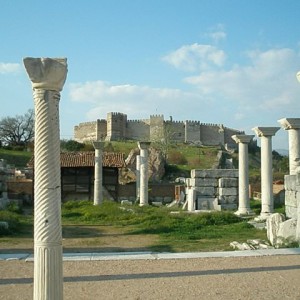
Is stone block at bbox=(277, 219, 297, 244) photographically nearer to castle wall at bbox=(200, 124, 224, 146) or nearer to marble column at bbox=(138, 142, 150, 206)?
marble column at bbox=(138, 142, 150, 206)

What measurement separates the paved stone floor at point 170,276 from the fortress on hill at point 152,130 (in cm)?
8179

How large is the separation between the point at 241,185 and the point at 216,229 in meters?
4.99

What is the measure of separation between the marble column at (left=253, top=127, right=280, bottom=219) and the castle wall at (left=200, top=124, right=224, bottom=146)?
Answer: 7830 cm

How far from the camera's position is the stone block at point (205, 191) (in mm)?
24533

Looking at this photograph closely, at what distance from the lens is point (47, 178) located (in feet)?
15.8

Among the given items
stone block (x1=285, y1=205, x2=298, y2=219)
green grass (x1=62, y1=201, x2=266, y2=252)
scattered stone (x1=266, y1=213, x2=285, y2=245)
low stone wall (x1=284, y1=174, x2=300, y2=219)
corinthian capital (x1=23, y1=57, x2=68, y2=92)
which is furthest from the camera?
stone block (x1=285, y1=205, x2=298, y2=219)

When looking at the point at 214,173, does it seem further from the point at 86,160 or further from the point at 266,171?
the point at 86,160

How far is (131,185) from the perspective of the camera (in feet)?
121

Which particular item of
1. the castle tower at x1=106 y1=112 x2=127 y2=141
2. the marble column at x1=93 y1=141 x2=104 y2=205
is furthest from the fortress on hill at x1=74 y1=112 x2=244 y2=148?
the marble column at x1=93 y1=141 x2=104 y2=205

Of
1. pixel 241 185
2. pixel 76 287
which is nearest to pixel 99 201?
pixel 241 185

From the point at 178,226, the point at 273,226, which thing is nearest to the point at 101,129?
the point at 178,226

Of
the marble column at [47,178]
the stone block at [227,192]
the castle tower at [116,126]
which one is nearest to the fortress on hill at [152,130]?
the castle tower at [116,126]

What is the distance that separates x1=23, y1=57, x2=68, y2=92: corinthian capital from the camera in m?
4.82

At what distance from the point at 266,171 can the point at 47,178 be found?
1440 centimetres
